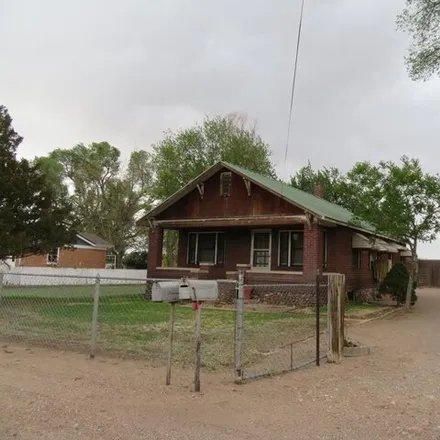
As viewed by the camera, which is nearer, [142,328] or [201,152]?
[142,328]

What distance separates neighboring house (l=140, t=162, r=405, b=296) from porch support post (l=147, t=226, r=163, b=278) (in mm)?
44

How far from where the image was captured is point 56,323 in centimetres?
1191

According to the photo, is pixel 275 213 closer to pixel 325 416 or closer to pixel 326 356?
pixel 326 356

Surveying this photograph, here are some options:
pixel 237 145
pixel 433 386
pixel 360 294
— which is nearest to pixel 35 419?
pixel 433 386

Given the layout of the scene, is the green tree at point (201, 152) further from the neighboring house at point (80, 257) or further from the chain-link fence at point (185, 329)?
the chain-link fence at point (185, 329)

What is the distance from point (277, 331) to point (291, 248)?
9110 mm

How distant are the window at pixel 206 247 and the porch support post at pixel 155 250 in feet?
5.35

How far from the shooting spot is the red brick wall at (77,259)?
120 feet

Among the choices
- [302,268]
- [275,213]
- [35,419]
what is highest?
Answer: [275,213]

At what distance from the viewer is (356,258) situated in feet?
75.5

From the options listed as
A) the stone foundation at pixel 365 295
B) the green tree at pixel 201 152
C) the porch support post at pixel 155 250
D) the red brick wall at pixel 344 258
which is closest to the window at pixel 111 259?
the green tree at pixel 201 152

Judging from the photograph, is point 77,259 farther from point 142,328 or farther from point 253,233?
point 142,328

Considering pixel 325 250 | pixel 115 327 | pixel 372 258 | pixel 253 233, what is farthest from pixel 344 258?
pixel 115 327

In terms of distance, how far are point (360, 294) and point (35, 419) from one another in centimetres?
1904
